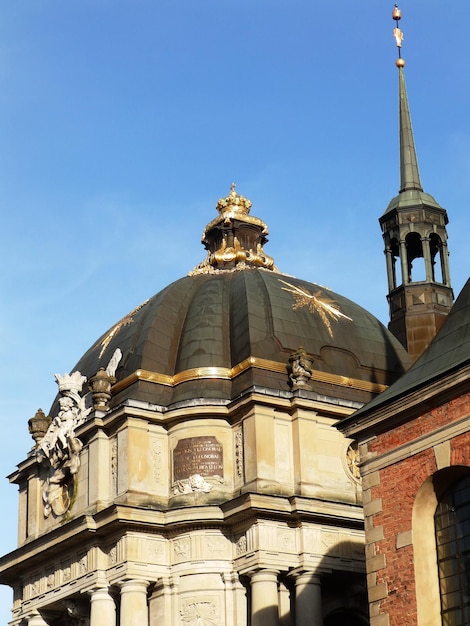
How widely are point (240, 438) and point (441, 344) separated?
15830mm

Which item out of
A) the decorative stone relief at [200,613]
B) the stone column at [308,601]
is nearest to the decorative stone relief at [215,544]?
the decorative stone relief at [200,613]

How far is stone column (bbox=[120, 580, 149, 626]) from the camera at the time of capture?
40.0 m

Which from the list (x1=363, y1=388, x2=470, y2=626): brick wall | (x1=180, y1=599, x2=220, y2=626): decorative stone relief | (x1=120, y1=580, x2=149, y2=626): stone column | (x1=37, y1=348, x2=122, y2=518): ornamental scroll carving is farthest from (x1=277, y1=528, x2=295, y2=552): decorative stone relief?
(x1=363, y1=388, x2=470, y2=626): brick wall

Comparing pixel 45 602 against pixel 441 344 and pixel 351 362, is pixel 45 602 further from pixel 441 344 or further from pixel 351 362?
pixel 441 344

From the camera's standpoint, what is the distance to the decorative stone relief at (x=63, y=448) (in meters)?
44.5

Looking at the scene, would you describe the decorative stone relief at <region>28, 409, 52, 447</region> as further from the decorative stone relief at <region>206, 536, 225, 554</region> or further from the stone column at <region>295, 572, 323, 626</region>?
the stone column at <region>295, 572, 323, 626</region>

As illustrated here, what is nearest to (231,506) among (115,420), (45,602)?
(115,420)

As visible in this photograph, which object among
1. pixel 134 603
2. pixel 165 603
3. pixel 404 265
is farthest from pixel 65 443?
pixel 404 265

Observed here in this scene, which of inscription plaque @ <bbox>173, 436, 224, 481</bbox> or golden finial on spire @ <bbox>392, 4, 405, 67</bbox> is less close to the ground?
golden finial on spire @ <bbox>392, 4, 405, 67</bbox>

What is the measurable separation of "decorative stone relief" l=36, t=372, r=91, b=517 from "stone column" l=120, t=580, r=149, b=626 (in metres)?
4.90

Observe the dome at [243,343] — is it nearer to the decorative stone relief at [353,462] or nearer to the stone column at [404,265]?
the decorative stone relief at [353,462]

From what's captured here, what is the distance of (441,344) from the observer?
27766 millimetres

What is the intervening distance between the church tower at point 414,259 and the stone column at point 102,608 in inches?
573

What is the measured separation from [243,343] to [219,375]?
4.58 feet
